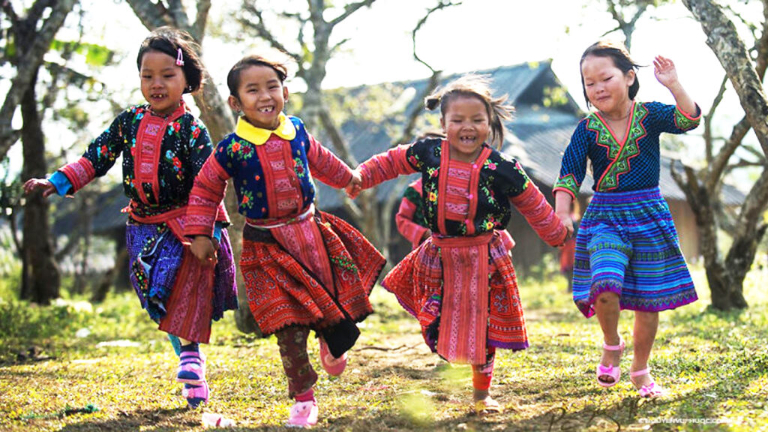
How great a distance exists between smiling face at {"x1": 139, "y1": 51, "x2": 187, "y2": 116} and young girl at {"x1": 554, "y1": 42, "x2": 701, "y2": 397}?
2.07m

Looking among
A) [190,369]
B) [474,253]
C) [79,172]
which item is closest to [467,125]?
[474,253]

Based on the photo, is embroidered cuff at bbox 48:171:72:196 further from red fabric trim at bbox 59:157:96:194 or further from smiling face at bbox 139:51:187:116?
smiling face at bbox 139:51:187:116

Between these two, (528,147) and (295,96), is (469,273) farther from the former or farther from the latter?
(528,147)

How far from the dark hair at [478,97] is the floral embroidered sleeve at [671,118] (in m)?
0.73

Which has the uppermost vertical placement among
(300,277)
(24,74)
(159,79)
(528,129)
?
(528,129)

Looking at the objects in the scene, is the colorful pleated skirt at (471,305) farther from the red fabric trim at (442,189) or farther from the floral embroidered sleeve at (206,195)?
the floral embroidered sleeve at (206,195)

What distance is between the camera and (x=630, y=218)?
161 inches

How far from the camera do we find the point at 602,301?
3.97 meters

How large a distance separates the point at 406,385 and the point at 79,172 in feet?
7.22

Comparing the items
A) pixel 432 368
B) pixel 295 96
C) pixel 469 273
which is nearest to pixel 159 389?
pixel 432 368

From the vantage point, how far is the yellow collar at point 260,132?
12.5 feet

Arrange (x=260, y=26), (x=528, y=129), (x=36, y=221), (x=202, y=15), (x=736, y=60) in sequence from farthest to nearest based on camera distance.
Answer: (x=528, y=129) < (x=260, y=26) < (x=36, y=221) < (x=202, y=15) < (x=736, y=60)

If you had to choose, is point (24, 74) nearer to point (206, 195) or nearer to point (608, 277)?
point (206, 195)

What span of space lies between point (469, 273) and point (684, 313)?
5.41 metres
